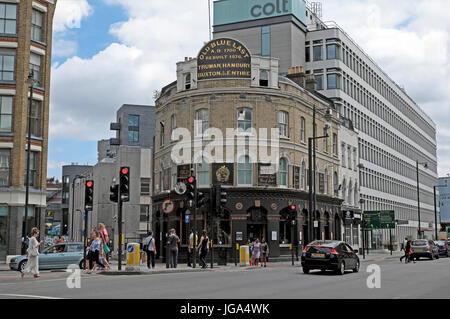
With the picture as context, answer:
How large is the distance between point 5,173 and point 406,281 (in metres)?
26.4

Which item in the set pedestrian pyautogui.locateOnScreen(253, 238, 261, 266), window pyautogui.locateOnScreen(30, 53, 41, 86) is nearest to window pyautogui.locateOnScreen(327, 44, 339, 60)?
window pyautogui.locateOnScreen(30, 53, 41, 86)

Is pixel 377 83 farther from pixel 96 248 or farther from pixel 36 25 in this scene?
pixel 96 248

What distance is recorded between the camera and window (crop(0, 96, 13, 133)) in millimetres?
35781

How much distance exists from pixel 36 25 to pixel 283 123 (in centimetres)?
1776

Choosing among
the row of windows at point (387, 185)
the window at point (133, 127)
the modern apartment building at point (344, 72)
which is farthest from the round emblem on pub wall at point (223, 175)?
the window at point (133, 127)

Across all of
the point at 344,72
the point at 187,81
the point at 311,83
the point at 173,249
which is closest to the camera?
the point at 173,249

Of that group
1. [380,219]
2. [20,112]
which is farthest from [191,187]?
[380,219]

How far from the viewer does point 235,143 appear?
3656cm

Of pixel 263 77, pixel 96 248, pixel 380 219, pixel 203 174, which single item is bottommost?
pixel 96 248

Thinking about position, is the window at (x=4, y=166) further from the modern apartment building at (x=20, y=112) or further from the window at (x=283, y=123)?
the window at (x=283, y=123)

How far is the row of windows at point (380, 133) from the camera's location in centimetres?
6525

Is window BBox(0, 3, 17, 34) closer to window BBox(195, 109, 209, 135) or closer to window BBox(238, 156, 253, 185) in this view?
window BBox(195, 109, 209, 135)
